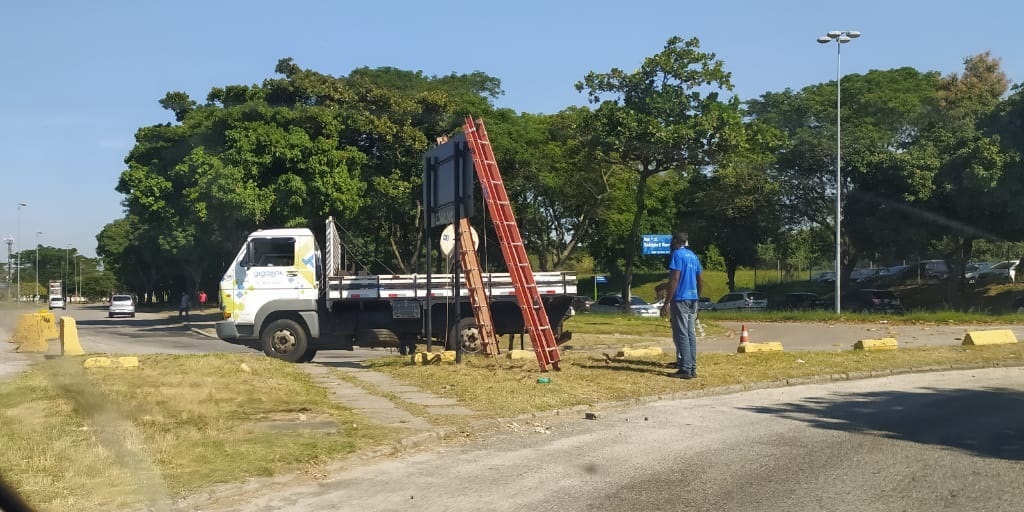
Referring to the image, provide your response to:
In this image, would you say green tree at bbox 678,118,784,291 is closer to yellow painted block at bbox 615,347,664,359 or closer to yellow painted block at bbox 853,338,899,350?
yellow painted block at bbox 853,338,899,350

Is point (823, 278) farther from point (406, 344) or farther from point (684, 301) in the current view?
point (684, 301)

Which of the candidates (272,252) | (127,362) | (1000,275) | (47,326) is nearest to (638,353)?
(272,252)

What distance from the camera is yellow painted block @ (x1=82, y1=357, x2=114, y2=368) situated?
1366cm

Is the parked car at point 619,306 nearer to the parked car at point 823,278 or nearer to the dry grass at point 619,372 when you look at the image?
the parked car at point 823,278

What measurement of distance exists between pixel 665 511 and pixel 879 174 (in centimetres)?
3755

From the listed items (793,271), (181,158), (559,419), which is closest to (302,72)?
(181,158)

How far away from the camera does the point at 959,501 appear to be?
20.5 feet

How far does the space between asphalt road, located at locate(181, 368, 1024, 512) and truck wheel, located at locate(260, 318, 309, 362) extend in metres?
8.58

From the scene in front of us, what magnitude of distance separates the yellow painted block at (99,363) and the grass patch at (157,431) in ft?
1.63

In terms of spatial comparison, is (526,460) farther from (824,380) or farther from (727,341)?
(727,341)

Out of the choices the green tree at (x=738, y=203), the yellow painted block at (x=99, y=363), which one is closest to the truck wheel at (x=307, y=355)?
the yellow painted block at (x=99, y=363)

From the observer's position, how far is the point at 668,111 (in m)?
33.2

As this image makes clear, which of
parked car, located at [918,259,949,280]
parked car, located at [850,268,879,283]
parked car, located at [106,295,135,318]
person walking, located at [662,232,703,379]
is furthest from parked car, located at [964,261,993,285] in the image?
parked car, located at [106,295,135,318]

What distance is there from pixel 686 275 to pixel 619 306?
33993 millimetres
